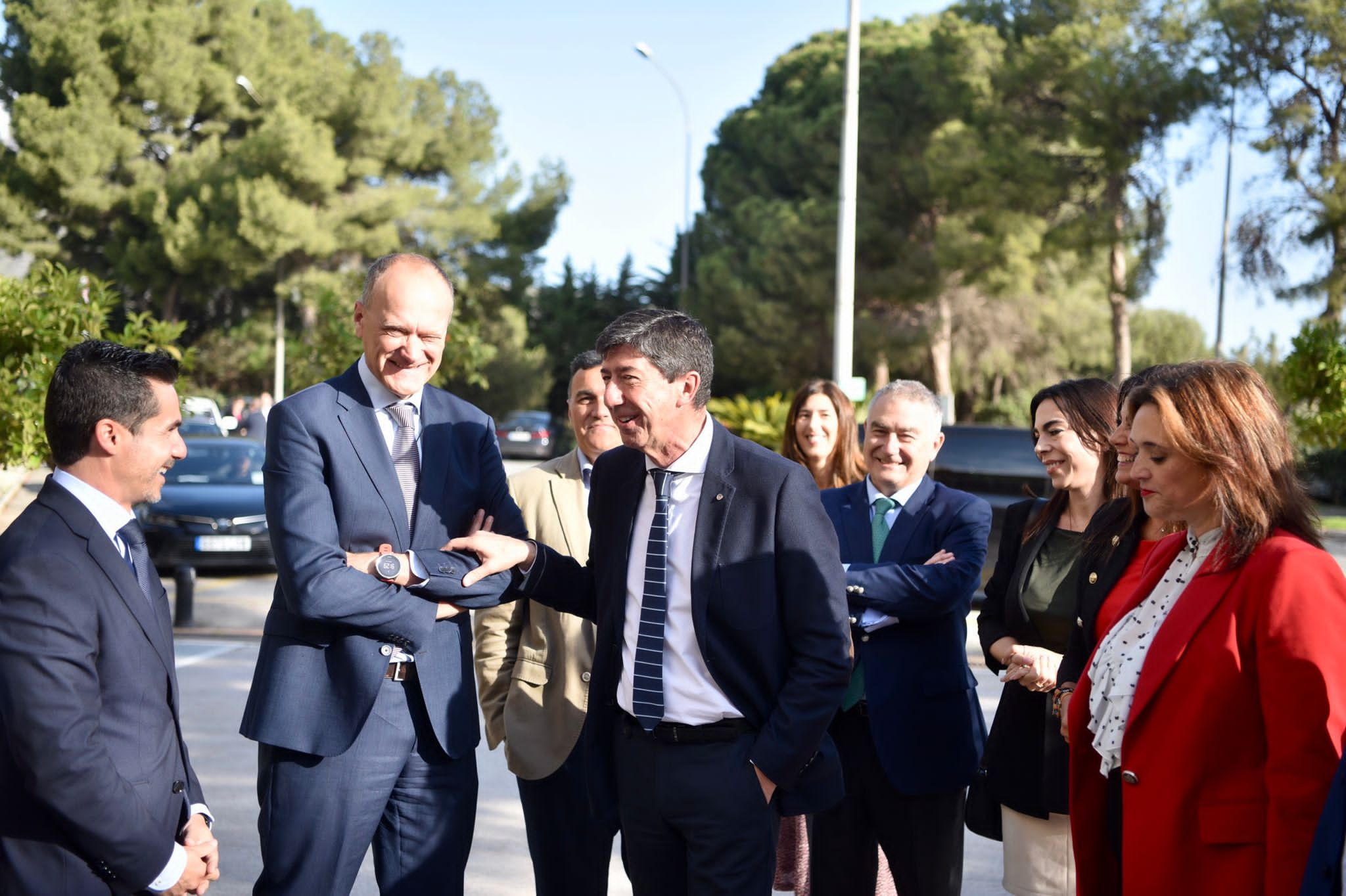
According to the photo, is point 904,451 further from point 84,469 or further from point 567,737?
point 84,469

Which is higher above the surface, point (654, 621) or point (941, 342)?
point (941, 342)

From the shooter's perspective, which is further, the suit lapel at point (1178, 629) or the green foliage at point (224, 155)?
the green foliage at point (224, 155)

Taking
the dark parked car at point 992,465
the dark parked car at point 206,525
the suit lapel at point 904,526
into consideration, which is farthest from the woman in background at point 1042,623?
the dark parked car at point 206,525

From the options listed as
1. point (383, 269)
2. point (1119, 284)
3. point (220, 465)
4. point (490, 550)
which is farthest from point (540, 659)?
point (1119, 284)

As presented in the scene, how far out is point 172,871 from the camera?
259 cm

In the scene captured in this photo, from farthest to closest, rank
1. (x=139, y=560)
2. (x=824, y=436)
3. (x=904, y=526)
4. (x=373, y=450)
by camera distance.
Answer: (x=824, y=436) < (x=904, y=526) < (x=373, y=450) < (x=139, y=560)

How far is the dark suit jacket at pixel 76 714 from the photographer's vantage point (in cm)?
236

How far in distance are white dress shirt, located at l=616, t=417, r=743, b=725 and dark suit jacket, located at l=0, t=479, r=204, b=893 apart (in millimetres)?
1101

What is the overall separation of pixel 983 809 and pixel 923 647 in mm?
549

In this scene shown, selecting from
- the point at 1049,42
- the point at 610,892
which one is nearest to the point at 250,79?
the point at 1049,42

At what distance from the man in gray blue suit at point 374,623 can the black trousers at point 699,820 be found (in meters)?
0.54

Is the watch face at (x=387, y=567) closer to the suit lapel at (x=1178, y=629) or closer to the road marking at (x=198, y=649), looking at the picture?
the suit lapel at (x=1178, y=629)

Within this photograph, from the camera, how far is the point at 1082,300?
36.3 m

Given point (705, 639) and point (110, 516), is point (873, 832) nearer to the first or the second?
point (705, 639)
